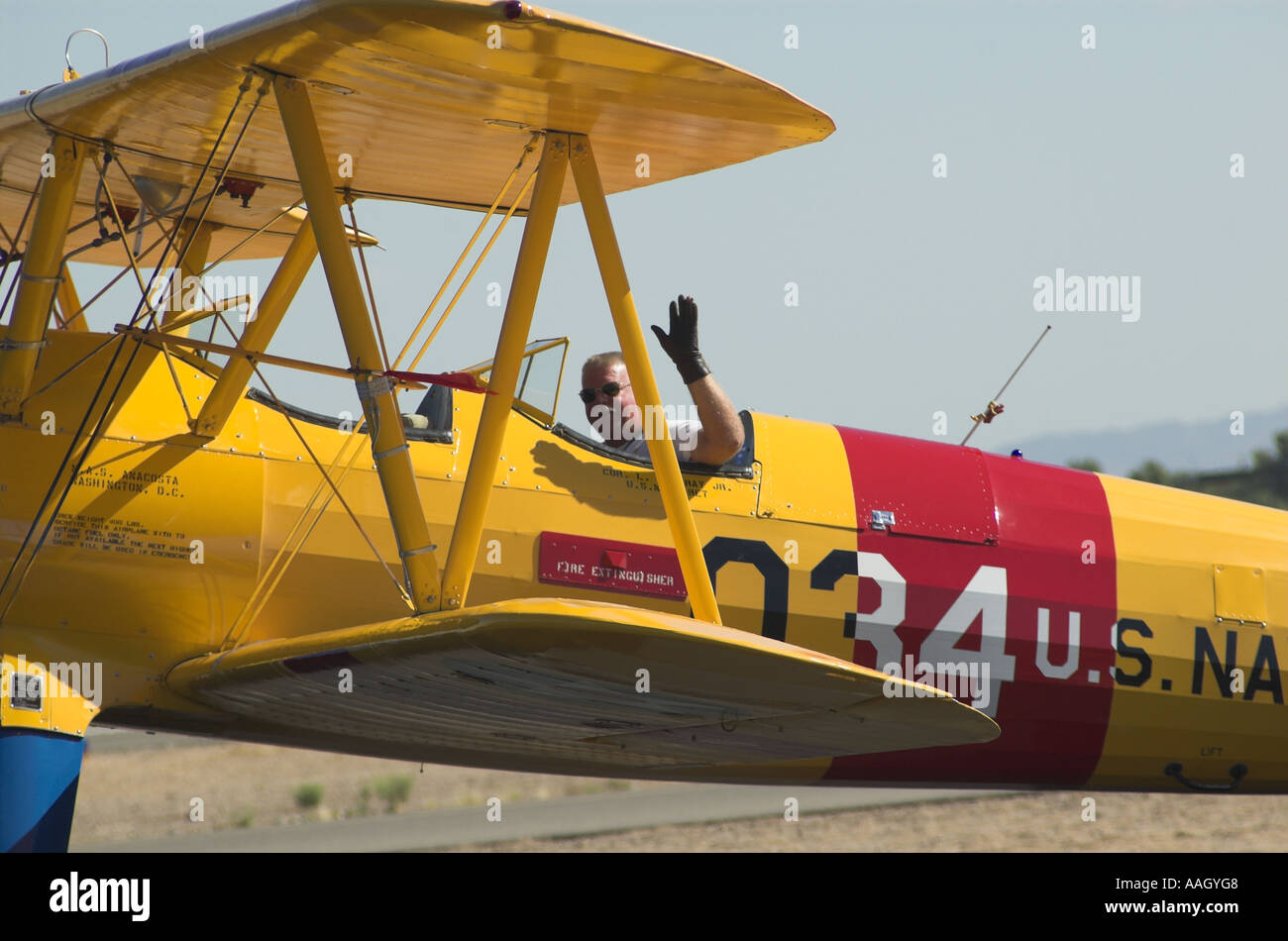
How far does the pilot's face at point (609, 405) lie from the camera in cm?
714

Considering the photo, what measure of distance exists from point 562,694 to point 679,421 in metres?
1.86

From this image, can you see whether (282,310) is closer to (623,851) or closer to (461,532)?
(461,532)

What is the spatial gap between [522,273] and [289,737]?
2582 millimetres

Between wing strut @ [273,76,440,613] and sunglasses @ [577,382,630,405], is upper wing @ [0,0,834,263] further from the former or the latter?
sunglasses @ [577,382,630,405]

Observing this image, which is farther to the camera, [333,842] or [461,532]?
[333,842]

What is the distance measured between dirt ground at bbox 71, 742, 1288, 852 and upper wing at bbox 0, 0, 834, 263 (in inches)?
209

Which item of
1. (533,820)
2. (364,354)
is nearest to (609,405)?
(364,354)

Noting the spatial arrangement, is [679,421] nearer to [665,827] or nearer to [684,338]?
[684,338]

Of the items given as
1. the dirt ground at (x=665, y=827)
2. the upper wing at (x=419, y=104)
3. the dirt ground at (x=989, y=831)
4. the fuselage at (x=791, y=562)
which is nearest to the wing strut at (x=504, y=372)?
the upper wing at (x=419, y=104)

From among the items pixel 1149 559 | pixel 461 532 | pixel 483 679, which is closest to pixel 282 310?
pixel 461 532

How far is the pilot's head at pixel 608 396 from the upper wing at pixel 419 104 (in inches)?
35.2

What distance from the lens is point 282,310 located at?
6.64 meters

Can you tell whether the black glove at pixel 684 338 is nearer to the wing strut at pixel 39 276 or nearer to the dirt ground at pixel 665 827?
the wing strut at pixel 39 276

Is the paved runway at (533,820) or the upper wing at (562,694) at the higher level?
the upper wing at (562,694)
